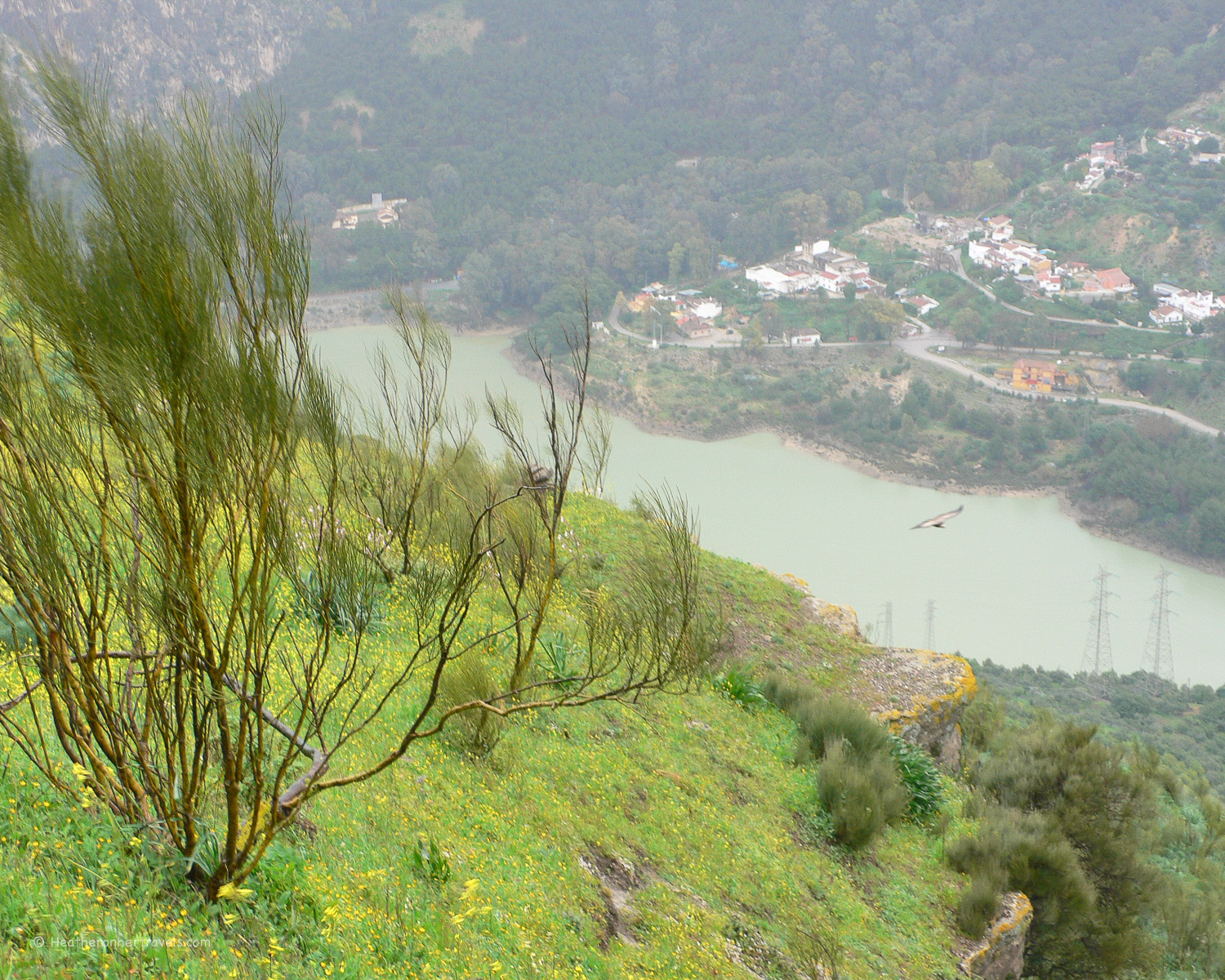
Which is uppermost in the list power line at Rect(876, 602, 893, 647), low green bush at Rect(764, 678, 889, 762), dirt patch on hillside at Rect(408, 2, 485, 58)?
dirt patch on hillside at Rect(408, 2, 485, 58)

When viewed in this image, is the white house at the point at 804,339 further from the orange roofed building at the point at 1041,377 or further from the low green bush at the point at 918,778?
the low green bush at the point at 918,778

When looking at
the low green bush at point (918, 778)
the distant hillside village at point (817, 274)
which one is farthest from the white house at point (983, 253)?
the low green bush at point (918, 778)

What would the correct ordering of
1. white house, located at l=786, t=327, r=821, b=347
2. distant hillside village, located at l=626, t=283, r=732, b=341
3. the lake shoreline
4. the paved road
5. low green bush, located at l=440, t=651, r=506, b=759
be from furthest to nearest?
distant hillside village, located at l=626, t=283, r=732, b=341 < white house, located at l=786, t=327, r=821, b=347 < the paved road < the lake shoreline < low green bush, located at l=440, t=651, r=506, b=759

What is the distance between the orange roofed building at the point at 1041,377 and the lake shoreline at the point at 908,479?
216 inches

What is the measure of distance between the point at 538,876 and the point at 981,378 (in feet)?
114

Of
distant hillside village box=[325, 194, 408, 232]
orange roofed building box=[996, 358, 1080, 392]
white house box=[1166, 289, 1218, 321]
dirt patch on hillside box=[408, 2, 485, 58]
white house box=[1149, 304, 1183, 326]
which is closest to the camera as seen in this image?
orange roofed building box=[996, 358, 1080, 392]

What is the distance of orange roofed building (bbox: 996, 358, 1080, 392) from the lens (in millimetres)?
33562

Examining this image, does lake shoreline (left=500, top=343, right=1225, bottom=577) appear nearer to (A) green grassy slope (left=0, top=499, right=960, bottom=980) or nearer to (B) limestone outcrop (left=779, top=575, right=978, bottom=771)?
(B) limestone outcrop (left=779, top=575, right=978, bottom=771)

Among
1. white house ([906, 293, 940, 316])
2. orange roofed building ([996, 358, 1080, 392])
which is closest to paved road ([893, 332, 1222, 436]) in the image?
orange roofed building ([996, 358, 1080, 392])

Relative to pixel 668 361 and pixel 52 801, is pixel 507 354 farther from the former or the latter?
pixel 52 801

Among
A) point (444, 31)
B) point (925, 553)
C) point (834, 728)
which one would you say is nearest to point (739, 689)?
point (834, 728)

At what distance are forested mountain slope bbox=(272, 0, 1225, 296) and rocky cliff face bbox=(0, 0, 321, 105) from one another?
2.23 meters

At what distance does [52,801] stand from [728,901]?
3203 millimetres

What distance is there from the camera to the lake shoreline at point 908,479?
26609mm
